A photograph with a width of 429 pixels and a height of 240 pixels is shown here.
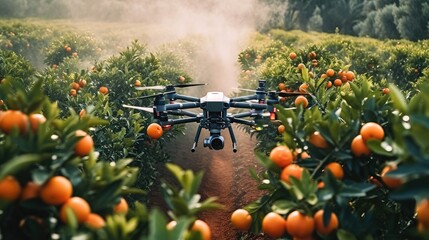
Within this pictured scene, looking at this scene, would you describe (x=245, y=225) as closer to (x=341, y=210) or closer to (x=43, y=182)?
(x=341, y=210)

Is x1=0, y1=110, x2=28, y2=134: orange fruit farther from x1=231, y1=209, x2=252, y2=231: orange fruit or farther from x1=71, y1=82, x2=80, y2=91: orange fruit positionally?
x1=71, y1=82, x2=80, y2=91: orange fruit

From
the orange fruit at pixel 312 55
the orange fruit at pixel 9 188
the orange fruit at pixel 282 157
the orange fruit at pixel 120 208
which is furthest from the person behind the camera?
the orange fruit at pixel 312 55

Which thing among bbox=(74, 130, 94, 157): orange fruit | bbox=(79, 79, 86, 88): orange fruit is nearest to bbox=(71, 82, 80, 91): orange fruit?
bbox=(79, 79, 86, 88): orange fruit

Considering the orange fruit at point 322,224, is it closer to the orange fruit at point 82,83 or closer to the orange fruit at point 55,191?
the orange fruit at point 55,191

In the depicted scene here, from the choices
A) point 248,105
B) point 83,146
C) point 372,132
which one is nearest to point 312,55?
point 248,105

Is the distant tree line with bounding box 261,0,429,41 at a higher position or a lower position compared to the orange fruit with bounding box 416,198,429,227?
higher

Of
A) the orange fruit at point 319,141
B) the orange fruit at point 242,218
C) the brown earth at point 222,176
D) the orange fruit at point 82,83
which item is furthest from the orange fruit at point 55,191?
the orange fruit at point 82,83

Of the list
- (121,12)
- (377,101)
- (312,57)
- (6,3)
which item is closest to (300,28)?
(121,12)

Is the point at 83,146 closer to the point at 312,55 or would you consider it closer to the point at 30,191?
the point at 30,191
